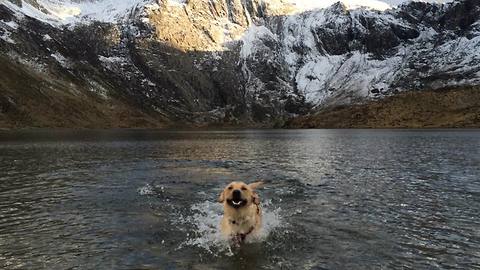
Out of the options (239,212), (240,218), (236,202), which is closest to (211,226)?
(240,218)

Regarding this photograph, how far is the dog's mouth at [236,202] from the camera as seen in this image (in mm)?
20031

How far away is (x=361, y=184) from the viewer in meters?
41.5

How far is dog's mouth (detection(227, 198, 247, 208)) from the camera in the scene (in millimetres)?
20031

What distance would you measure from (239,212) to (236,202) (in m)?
0.76

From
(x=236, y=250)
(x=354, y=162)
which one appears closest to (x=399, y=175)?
(x=354, y=162)

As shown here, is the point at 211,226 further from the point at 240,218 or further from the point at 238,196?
the point at 238,196

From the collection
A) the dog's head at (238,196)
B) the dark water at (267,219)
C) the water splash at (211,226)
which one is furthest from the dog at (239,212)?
the dark water at (267,219)

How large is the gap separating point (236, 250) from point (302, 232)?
15.8 feet

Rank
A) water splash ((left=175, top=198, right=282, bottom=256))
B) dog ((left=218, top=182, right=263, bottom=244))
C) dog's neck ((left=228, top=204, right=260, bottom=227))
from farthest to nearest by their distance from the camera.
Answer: water splash ((left=175, top=198, right=282, bottom=256))
dog's neck ((left=228, top=204, right=260, bottom=227))
dog ((left=218, top=182, right=263, bottom=244))

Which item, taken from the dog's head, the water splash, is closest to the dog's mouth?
the dog's head

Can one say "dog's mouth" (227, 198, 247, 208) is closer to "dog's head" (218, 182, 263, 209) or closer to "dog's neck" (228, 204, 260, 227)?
"dog's head" (218, 182, 263, 209)

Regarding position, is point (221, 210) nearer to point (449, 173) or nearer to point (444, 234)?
point (444, 234)

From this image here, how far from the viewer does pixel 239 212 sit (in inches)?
811

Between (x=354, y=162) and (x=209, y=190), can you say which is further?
(x=354, y=162)
